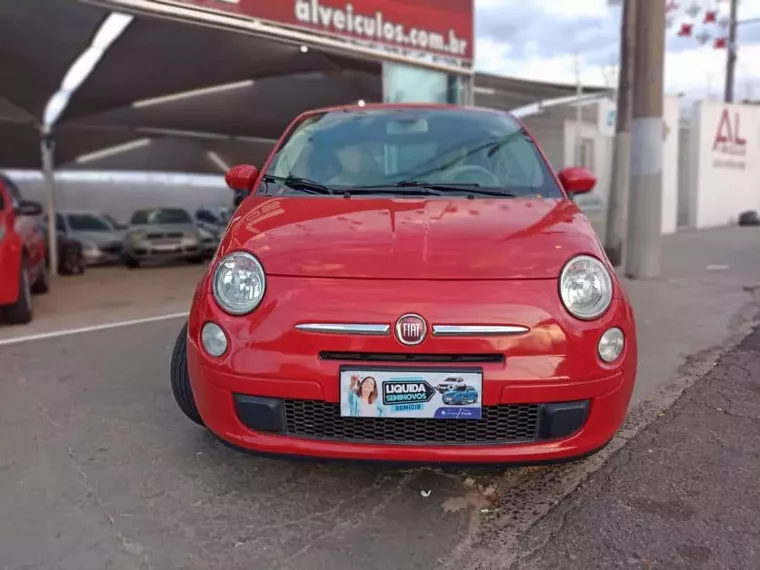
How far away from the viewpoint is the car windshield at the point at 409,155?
3.27 metres

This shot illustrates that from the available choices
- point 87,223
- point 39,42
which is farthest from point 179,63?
point 87,223

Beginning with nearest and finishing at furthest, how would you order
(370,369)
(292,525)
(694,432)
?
(370,369), (292,525), (694,432)

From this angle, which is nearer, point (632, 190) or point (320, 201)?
point (320, 201)

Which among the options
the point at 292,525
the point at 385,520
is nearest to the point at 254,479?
the point at 292,525

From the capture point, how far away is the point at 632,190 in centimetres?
862

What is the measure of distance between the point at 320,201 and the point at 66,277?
36.4 feet

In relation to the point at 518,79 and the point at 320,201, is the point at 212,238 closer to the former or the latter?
the point at 518,79

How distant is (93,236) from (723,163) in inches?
676

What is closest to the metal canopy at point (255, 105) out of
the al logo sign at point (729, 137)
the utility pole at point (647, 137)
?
the utility pole at point (647, 137)

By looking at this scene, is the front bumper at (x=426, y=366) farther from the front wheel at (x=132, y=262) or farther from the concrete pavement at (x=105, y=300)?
the front wheel at (x=132, y=262)

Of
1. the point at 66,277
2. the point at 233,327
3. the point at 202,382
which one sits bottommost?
the point at 66,277

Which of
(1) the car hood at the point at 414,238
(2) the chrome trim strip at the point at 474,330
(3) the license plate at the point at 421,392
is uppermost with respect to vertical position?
(1) the car hood at the point at 414,238

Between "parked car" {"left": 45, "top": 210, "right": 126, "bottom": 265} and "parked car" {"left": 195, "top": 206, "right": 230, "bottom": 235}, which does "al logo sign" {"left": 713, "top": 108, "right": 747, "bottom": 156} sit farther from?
"parked car" {"left": 45, "top": 210, "right": 126, "bottom": 265}

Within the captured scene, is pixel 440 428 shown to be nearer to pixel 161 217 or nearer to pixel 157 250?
pixel 157 250
